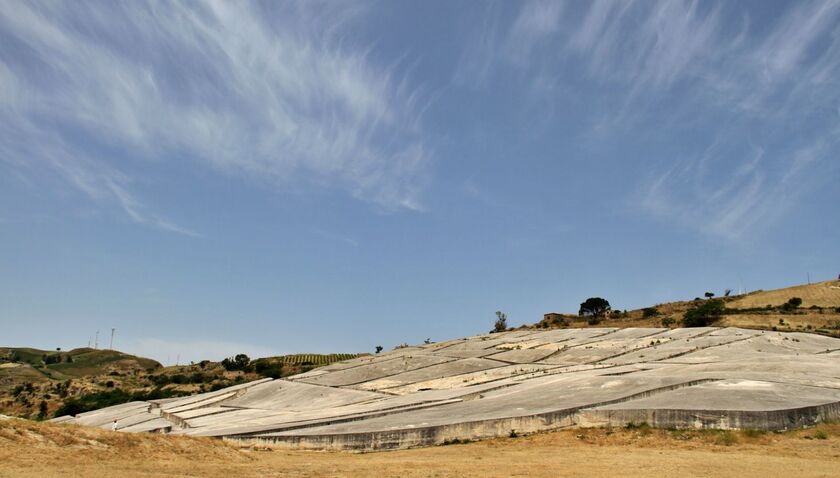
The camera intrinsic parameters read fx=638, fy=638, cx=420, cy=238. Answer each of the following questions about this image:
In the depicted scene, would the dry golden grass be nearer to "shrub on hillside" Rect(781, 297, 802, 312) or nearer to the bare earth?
"shrub on hillside" Rect(781, 297, 802, 312)

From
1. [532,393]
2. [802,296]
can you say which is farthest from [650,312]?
[532,393]

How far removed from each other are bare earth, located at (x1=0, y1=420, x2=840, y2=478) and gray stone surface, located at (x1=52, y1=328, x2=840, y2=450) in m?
0.74

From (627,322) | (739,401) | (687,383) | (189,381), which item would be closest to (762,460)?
(739,401)

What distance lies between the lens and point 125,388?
250ft

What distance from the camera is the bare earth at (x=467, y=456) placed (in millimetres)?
14906

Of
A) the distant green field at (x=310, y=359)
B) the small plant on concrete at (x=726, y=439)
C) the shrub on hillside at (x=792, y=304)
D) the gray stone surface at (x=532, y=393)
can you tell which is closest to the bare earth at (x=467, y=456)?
the small plant on concrete at (x=726, y=439)

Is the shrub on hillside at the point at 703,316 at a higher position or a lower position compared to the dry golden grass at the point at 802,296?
lower

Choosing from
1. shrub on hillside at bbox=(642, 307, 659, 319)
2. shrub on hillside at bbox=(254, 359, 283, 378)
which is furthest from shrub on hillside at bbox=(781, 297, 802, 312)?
shrub on hillside at bbox=(254, 359, 283, 378)

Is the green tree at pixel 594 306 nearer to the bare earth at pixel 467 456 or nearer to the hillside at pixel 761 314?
the hillside at pixel 761 314

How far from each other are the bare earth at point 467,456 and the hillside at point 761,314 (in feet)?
135

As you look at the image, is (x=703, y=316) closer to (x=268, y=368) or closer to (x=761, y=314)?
(x=761, y=314)

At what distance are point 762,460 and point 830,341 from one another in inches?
1389

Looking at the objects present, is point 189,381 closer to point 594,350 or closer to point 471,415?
point 594,350

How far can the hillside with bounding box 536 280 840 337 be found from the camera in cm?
6081
